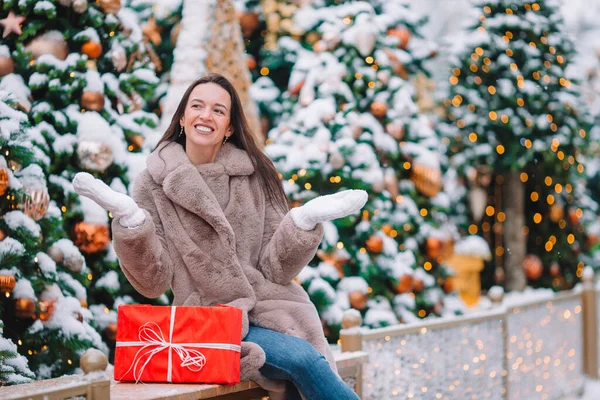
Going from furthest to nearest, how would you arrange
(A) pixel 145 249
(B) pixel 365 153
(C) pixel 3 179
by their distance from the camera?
(B) pixel 365 153 < (C) pixel 3 179 < (A) pixel 145 249

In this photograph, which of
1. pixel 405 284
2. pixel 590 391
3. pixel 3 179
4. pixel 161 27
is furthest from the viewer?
pixel 590 391

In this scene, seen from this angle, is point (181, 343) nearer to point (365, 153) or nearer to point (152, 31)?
point (365, 153)

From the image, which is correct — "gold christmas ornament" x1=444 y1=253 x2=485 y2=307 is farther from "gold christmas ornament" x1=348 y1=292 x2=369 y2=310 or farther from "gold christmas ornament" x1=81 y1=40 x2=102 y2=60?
"gold christmas ornament" x1=81 y1=40 x2=102 y2=60

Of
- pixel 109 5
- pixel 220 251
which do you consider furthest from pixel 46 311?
pixel 109 5

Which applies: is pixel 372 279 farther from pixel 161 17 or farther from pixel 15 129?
pixel 15 129

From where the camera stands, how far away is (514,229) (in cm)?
725

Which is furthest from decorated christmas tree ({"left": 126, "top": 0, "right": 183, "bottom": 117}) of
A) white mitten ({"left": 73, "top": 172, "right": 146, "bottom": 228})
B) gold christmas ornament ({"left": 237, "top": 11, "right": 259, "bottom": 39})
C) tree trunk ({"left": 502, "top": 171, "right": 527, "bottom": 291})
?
tree trunk ({"left": 502, "top": 171, "right": 527, "bottom": 291})

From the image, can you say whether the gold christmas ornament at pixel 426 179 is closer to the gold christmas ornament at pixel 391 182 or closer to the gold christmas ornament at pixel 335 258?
the gold christmas ornament at pixel 391 182

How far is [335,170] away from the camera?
16.1 feet

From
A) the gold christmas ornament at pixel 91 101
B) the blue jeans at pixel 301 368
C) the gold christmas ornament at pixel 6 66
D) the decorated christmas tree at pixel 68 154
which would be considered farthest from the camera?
the gold christmas ornament at pixel 91 101

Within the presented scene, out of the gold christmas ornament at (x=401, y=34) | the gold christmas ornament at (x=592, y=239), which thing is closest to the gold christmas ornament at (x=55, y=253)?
the gold christmas ornament at (x=401, y=34)

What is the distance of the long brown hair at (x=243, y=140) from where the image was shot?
2879 mm

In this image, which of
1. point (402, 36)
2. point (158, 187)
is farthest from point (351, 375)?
point (402, 36)

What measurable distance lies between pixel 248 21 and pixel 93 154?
2.45 meters
